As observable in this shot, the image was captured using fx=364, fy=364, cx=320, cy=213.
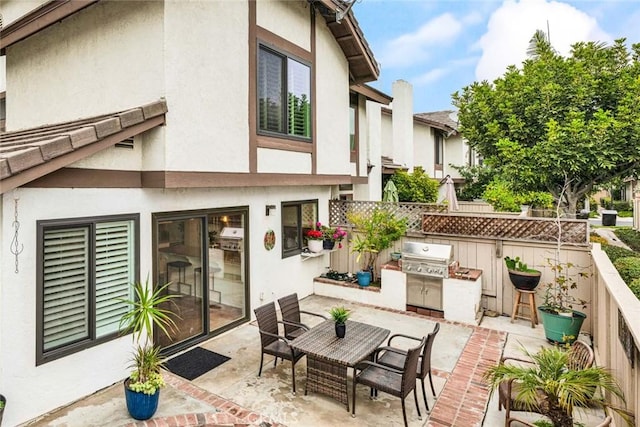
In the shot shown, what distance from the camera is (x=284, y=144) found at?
8516mm

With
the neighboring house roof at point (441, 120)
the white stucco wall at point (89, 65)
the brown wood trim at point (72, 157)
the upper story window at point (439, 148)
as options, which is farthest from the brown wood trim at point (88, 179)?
the upper story window at point (439, 148)

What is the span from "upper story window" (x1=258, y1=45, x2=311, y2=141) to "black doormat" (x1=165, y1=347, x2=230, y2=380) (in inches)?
182

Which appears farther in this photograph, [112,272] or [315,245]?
[315,245]

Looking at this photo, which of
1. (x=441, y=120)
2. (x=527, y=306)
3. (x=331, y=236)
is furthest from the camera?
(x=441, y=120)

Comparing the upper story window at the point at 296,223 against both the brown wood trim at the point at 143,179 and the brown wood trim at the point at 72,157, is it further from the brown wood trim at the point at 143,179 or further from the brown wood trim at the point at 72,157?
the brown wood trim at the point at 72,157

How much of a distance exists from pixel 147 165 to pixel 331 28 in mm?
6679

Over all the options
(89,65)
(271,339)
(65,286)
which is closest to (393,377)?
(271,339)

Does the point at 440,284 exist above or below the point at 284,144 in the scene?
below

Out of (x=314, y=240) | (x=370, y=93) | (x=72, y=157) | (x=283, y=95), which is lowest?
(x=314, y=240)

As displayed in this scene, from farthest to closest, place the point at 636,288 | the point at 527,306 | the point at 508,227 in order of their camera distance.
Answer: the point at 508,227, the point at 527,306, the point at 636,288

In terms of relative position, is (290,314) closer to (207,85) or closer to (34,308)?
(34,308)

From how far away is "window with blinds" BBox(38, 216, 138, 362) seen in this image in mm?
5141

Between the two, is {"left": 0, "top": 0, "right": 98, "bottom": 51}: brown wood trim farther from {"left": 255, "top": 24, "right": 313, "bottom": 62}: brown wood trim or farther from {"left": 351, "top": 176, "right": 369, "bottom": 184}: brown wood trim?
{"left": 351, "top": 176, "right": 369, "bottom": 184}: brown wood trim

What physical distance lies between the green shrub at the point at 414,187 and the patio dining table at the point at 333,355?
1221 cm
